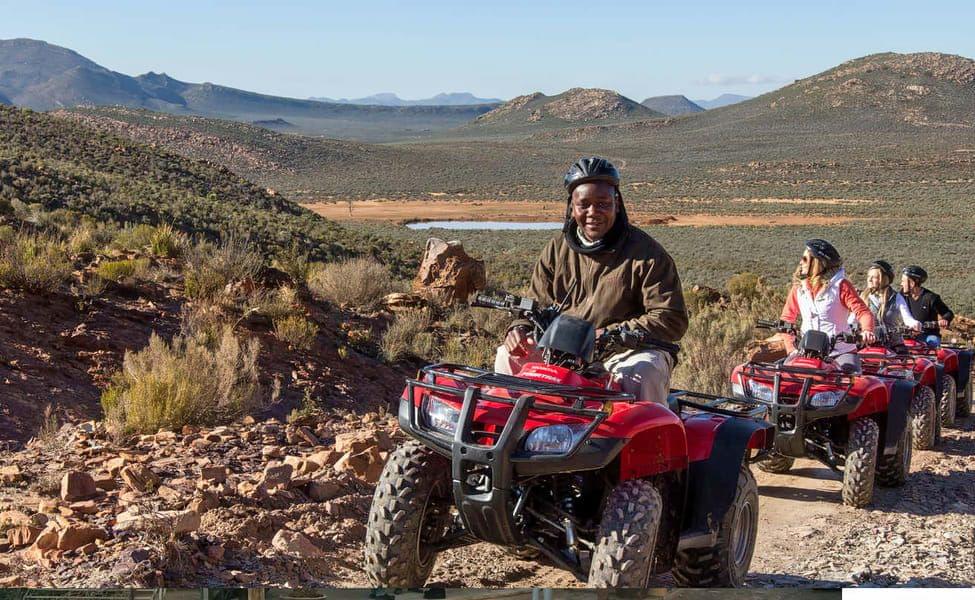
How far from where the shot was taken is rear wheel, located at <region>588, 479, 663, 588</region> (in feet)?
13.7

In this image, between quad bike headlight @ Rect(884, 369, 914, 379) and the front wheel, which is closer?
the front wheel

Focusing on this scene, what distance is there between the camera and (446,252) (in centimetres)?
1922

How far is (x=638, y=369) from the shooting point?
492 centimetres

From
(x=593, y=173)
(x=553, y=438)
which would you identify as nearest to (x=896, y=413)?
(x=593, y=173)

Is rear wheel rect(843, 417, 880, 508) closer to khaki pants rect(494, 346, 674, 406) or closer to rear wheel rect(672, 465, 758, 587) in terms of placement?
rear wheel rect(672, 465, 758, 587)

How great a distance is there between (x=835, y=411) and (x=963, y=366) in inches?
202

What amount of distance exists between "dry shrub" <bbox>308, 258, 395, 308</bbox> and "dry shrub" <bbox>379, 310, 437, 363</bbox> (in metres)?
1.01

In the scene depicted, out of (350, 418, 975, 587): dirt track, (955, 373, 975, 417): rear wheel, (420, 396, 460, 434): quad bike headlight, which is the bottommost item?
(955, 373, 975, 417): rear wheel

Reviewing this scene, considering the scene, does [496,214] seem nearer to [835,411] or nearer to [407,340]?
[407,340]

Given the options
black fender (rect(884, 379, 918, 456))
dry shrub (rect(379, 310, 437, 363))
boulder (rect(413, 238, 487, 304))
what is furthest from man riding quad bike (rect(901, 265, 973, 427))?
boulder (rect(413, 238, 487, 304))

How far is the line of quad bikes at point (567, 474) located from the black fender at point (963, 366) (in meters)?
7.27

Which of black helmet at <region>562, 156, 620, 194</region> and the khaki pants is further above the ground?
black helmet at <region>562, 156, 620, 194</region>

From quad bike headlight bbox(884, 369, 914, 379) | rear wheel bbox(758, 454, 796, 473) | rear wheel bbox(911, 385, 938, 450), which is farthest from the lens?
rear wheel bbox(911, 385, 938, 450)

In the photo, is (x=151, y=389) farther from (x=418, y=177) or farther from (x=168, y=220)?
(x=418, y=177)
